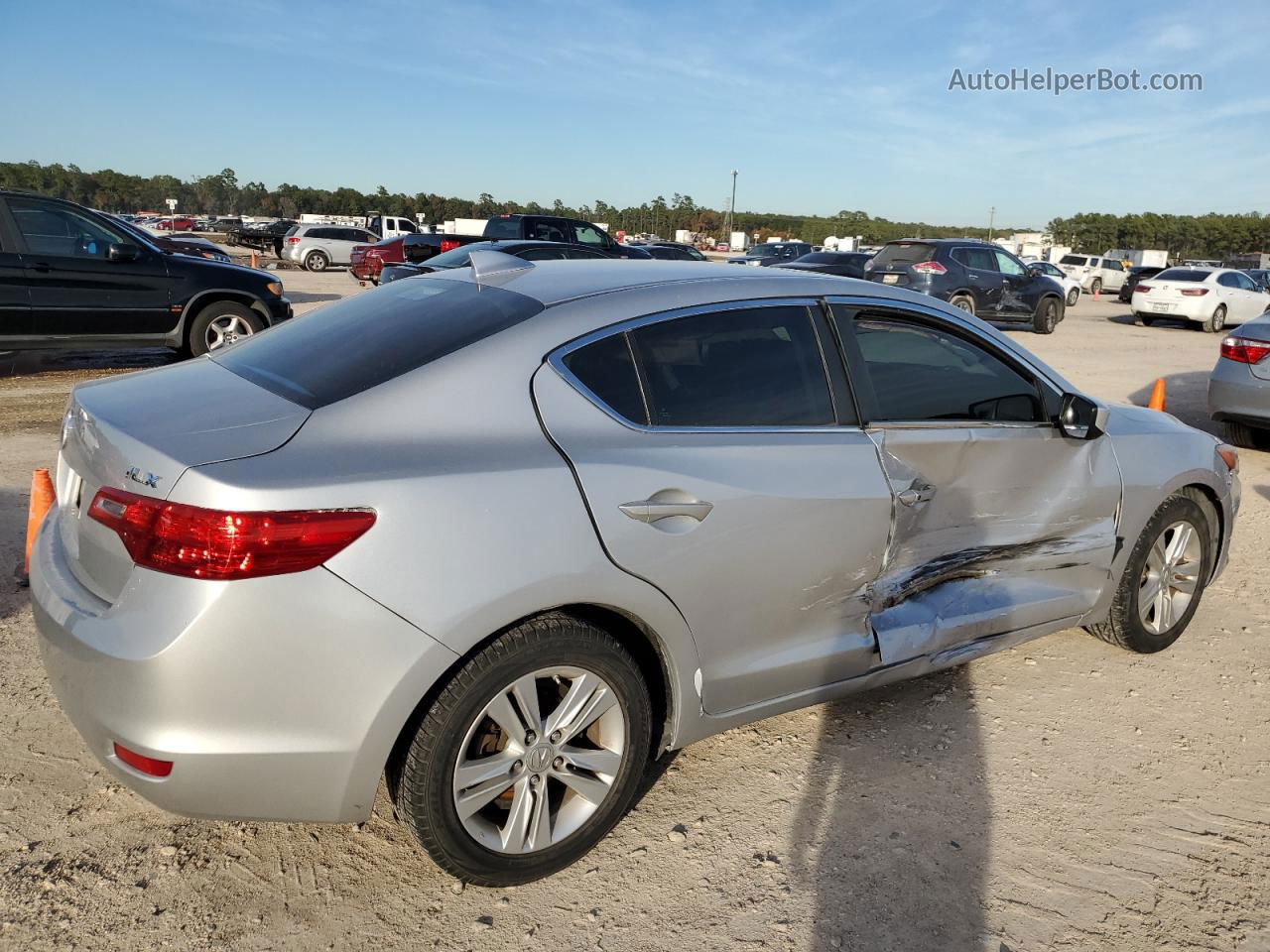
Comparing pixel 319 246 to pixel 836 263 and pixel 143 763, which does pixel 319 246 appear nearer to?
pixel 836 263

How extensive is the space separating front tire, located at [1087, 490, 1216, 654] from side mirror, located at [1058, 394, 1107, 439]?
0.67m

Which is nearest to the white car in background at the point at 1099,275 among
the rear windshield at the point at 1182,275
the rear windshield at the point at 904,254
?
the rear windshield at the point at 1182,275

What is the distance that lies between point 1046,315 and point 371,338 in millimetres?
19065

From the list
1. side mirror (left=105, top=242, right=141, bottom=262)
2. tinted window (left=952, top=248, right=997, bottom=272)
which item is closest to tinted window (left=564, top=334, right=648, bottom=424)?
side mirror (left=105, top=242, right=141, bottom=262)

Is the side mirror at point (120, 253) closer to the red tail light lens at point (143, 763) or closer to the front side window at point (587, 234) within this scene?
the red tail light lens at point (143, 763)

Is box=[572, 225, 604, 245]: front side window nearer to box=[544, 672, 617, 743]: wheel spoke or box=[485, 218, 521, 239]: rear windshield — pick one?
box=[485, 218, 521, 239]: rear windshield

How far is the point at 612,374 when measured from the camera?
9.16ft

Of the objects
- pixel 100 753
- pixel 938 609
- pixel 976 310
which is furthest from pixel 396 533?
pixel 976 310

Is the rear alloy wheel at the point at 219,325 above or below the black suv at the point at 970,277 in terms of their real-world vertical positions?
below

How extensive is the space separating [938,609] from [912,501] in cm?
46

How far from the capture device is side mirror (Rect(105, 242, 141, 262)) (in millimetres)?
9664

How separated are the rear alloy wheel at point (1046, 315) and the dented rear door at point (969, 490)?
16869 mm

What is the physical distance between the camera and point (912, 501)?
10.7 feet

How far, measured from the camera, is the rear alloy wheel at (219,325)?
10258mm
